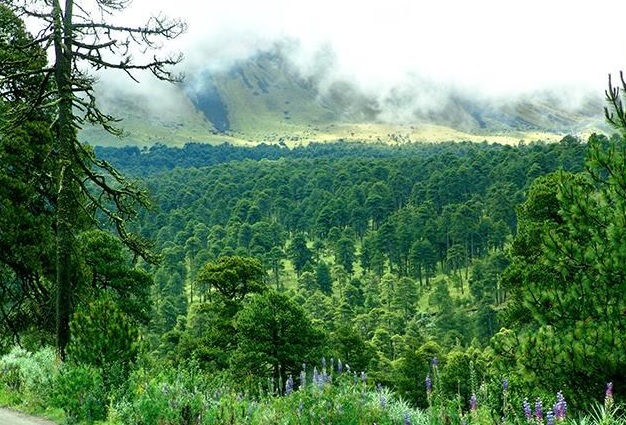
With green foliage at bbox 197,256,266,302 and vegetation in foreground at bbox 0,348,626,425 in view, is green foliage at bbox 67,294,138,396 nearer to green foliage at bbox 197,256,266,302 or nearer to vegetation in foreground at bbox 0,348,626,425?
vegetation in foreground at bbox 0,348,626,425

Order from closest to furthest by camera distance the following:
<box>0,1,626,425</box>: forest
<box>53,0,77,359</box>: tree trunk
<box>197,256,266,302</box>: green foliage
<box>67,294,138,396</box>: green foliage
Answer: <box>0,1,626,425</box>: forest, <box>67,294,138,396</box>: green foliage, <box>53,0,77,359</box>: tree trunk, <box>197,256,266,302</box>: green foliage

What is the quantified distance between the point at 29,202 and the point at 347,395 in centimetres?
1455

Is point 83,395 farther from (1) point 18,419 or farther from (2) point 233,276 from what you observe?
(2) point 233,276

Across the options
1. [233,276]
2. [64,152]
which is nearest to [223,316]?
[233,276]

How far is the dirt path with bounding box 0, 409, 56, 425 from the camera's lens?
30.9 ft

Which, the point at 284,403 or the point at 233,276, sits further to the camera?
the point at 233,276

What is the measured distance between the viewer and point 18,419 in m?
9.72

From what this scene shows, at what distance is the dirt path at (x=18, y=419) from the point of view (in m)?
9.43

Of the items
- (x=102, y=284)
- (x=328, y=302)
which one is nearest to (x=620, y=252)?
(x=102, y=284)

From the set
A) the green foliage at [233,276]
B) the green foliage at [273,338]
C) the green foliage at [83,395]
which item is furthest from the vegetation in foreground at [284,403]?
the green foliage at [233,276]

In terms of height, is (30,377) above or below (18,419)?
above

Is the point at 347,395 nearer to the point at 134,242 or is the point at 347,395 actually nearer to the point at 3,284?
the point at 134,242

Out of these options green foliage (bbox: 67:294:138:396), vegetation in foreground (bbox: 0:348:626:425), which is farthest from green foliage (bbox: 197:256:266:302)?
green foliage (bbox: 67:294:138:396)

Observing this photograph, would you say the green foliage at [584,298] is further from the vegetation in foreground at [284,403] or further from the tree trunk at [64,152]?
the tree trunk at [64,152]
